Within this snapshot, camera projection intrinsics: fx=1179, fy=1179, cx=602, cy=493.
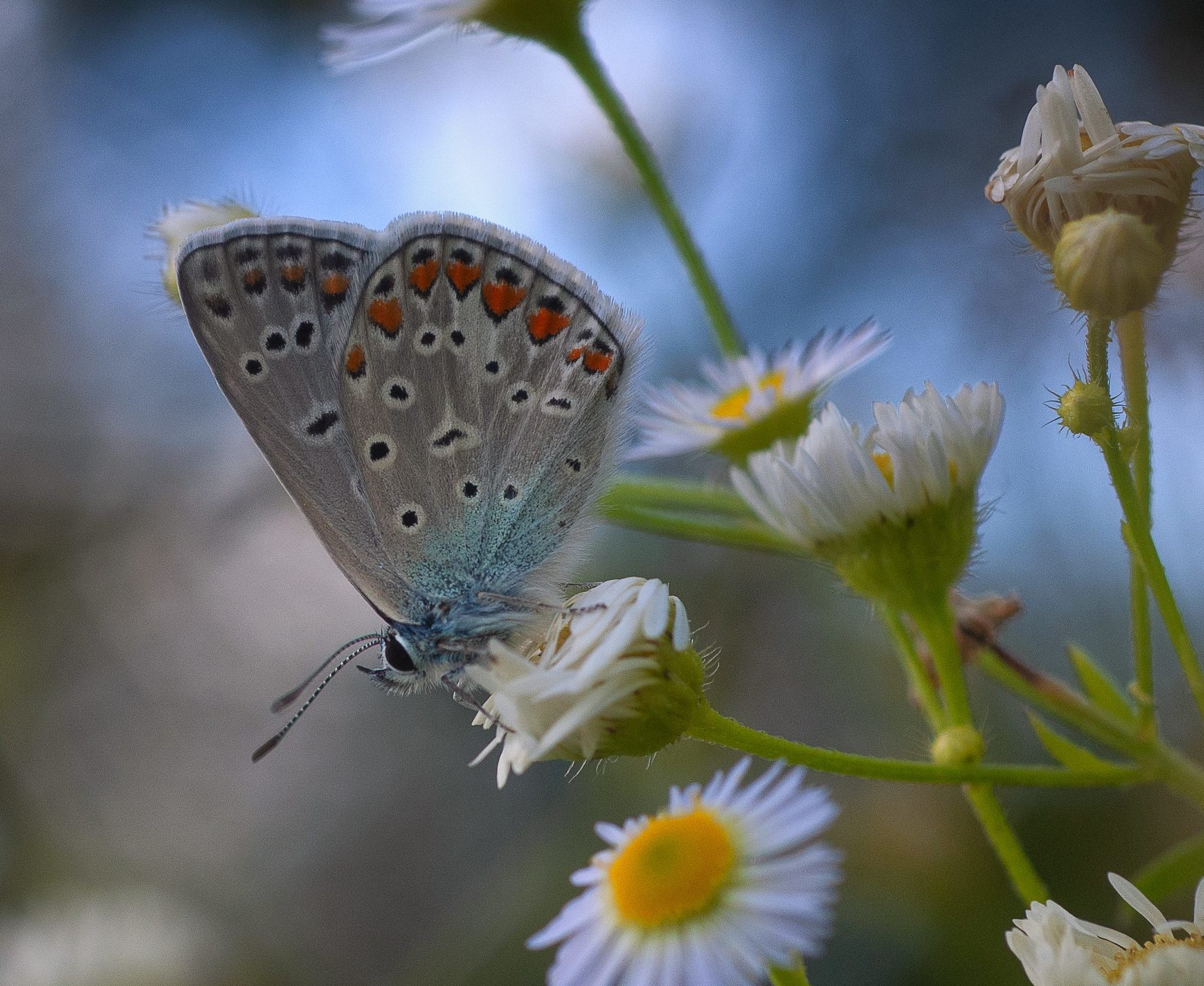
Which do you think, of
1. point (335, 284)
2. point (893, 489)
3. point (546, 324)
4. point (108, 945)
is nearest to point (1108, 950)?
point (893, 489)

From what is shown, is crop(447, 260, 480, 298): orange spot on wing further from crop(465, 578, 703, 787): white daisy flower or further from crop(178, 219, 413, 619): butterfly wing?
crop(465, 578, 703, 787): white daisy flower

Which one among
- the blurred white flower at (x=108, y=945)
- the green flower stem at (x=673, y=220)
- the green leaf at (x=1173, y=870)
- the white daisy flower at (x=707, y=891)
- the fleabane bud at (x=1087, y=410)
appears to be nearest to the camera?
the white daisy flower at (x=707, y=891)

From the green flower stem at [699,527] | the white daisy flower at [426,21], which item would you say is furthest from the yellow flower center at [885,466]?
the white daisy flower at [426,21]

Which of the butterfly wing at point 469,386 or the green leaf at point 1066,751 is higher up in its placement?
the butterfly wing at point 469,386

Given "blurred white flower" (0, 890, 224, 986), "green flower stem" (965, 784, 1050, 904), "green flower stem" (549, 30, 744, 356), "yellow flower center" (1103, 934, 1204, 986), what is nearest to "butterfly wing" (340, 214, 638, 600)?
"green flower stem" (549, 30, 744, 356)

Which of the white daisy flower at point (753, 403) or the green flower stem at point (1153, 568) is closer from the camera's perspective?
the green flower stem at point (1153, 568)

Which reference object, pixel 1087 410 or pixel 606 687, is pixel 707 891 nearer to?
pixel 606 687

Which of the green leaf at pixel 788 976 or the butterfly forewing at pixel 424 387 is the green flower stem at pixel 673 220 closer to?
the butterfly forewing at pixel 424 387
